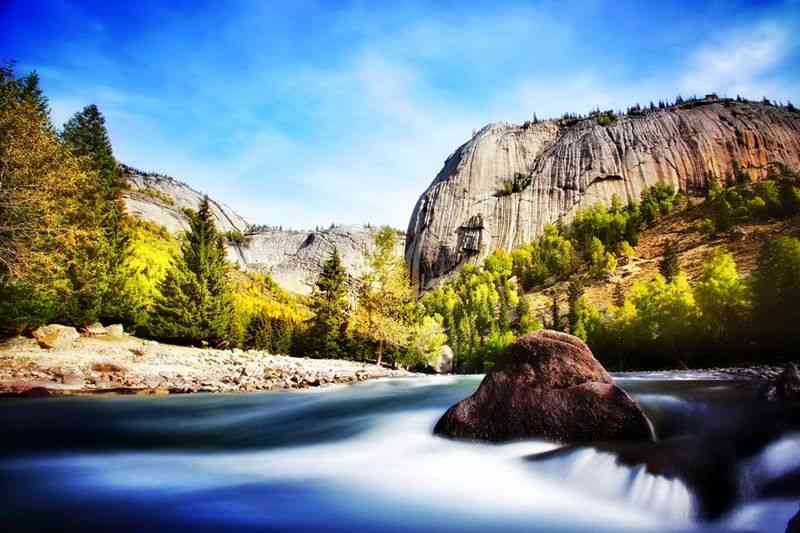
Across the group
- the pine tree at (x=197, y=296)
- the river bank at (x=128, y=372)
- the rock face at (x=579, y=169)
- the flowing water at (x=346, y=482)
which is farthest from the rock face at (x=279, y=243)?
the flowing water at (x=346, y=482)

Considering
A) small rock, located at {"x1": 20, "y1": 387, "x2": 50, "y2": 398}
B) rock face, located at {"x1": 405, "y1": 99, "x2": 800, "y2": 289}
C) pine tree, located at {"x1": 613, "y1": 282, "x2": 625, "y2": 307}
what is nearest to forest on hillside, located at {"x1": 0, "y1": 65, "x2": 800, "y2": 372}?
pine tree, located at {"x1": 613, "y1": 282, "x2": 625, "y2": 307}

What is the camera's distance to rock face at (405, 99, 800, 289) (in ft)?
294

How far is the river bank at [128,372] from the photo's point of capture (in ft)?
43.9

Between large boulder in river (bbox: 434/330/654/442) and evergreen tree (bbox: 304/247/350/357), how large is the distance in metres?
30.8

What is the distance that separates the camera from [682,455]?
455 cm

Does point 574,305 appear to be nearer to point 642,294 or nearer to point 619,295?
point 619,295

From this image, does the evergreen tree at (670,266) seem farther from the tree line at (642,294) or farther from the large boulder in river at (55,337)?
the large boulder in river at (55,337)

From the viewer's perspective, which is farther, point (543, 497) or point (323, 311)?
point (323, 311)

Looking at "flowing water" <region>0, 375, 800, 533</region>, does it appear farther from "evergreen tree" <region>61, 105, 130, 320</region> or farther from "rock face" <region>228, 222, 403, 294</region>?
"rock face" <region>228, 222, 403, 294</region>

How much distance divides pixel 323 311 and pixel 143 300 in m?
13.6

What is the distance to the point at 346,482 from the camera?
17.0 ft

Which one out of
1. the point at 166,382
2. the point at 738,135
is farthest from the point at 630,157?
the point at 166,382

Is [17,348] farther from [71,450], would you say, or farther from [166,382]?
[71,450]

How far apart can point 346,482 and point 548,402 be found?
2.64 metres
